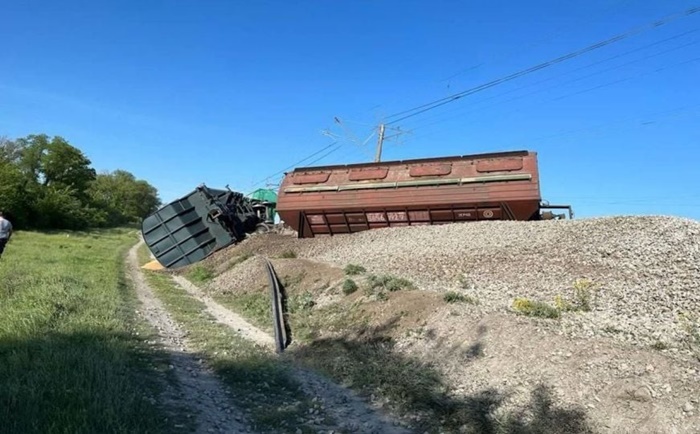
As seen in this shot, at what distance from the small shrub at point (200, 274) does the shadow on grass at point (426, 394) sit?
11706mm

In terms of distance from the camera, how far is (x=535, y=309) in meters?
8.45

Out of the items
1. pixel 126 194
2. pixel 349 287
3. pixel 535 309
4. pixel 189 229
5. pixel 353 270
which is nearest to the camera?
pixel 535 309

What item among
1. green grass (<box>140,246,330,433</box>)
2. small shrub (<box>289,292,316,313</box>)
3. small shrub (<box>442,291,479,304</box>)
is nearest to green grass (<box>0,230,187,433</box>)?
green grass (<box>140,246,330,433</box>)

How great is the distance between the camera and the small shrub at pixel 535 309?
324 inches

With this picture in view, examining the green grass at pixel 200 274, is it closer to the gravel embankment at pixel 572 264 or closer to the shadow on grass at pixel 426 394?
the gravel embankment at pixel 572 264

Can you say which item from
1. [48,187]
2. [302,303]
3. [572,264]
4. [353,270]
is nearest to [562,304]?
[572,264]

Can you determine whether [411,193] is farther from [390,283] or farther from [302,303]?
[390,283]

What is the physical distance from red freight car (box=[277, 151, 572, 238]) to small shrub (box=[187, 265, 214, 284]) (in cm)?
406

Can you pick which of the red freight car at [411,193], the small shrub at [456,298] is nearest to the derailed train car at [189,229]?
the red freight car at [411,193]

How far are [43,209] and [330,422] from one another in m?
61.5

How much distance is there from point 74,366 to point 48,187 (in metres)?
65.0

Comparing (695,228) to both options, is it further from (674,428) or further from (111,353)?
(111,353)

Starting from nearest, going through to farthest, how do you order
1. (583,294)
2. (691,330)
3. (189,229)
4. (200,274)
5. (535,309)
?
(691,330) < (535,309) < (583,294) < (200,274) < (189,229)

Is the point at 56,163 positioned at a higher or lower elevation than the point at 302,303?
higher
